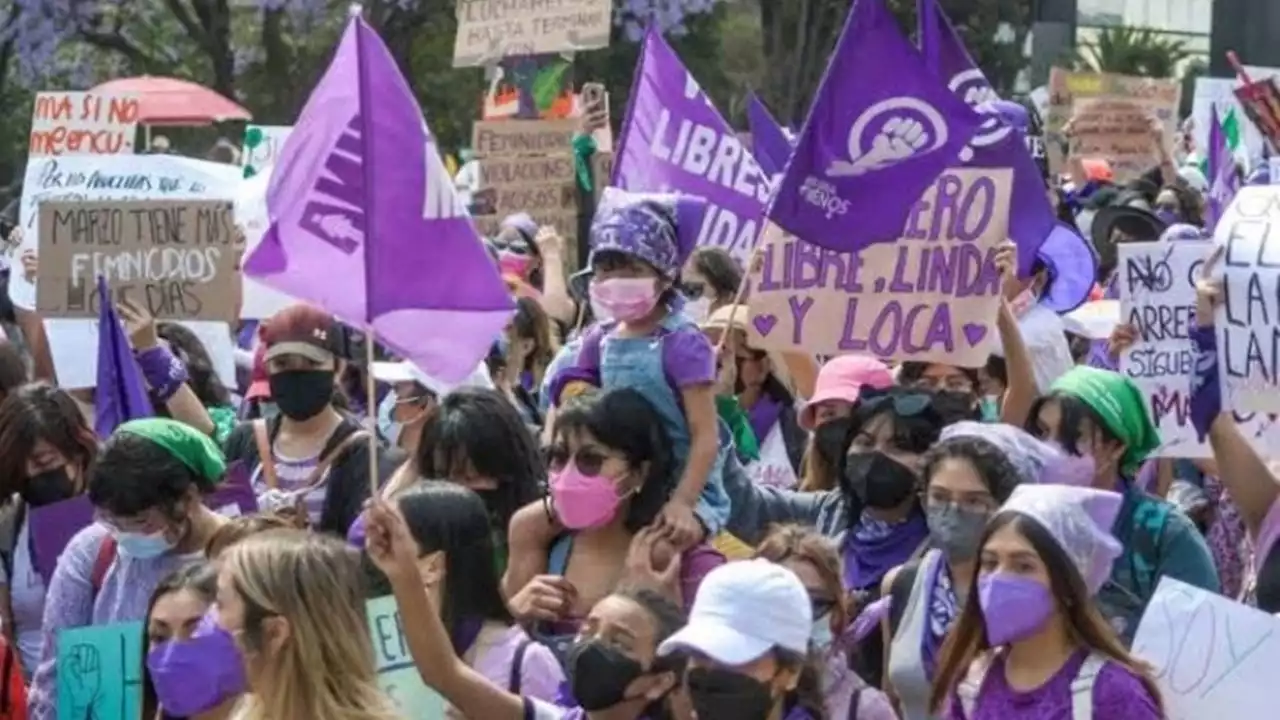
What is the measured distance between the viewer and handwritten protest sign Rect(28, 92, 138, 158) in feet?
46.6

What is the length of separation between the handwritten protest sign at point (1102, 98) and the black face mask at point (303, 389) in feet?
25.1

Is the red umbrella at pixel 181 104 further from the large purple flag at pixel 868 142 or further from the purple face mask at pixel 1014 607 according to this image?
the purple face mask at pixel 1014 607

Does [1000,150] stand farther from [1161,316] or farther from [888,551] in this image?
[888,551]

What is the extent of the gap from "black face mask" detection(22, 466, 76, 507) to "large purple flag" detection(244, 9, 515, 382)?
97 centimetres

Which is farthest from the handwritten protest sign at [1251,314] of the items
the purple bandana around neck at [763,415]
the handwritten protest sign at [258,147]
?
the handwritten protest sign at [258,147]

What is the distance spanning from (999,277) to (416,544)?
2.50 metres

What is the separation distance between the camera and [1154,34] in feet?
167

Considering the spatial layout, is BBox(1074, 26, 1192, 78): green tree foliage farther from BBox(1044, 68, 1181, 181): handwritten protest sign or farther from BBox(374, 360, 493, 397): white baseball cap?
BBox(374, 360, 493, 397): white baseball cap

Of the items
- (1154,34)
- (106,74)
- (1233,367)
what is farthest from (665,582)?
(1154,34)

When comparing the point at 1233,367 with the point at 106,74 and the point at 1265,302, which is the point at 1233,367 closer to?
the point at 1265,302

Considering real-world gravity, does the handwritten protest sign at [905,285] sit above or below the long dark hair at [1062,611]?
above

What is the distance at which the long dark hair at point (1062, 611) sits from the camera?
5.46 metres

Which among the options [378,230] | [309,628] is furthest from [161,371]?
[309,628]

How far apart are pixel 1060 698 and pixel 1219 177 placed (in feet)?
22.5
